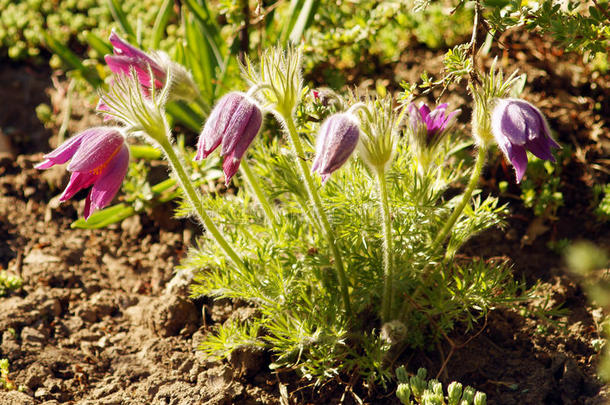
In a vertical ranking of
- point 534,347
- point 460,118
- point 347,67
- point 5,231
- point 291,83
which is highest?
point 291,83

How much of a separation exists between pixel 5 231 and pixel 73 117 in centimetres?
91

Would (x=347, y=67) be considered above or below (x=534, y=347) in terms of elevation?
above

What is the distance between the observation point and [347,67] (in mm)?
3377

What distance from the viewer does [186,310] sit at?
2.27 metres

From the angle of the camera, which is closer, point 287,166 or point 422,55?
point 287,166

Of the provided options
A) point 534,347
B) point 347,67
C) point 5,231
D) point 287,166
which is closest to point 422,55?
point 347,67

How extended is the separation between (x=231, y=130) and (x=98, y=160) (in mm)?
370

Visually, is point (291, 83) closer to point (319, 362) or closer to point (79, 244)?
point (319, 362)

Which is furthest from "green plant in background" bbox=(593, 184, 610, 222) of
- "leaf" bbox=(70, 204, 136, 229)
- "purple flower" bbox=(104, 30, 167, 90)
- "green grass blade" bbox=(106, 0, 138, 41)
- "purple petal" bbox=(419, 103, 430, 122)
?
"green grass blade" bbox=(106, 0, 138, 41)

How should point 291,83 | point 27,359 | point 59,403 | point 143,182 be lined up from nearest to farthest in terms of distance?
point 291,83
point 59,403
point 27,359
point 143,182

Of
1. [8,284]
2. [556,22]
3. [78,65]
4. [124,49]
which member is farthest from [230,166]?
[78,65]

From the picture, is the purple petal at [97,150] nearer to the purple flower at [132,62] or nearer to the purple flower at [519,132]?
the purple flower at [132,62]

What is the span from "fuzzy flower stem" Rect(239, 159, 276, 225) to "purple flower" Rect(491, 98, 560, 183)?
2.48 feet

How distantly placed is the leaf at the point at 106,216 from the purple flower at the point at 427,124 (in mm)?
1393
